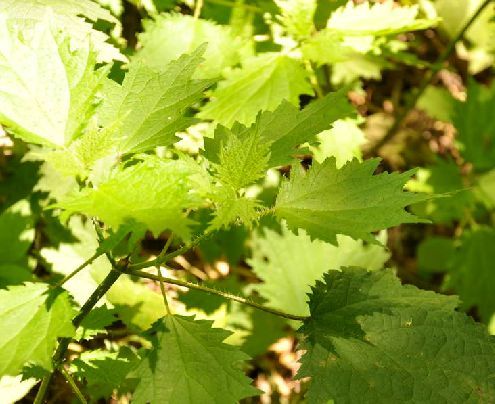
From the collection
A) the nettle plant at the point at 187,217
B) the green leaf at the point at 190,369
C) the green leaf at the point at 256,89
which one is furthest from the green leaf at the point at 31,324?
the green leaf at the point at 256,89

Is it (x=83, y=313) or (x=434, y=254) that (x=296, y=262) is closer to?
(x=434, y=254)

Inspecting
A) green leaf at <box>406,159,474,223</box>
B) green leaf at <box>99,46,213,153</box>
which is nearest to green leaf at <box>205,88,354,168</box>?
green leaf at <box>99,46,213,153</box>

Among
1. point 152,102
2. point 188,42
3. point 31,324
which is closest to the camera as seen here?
point 31,324

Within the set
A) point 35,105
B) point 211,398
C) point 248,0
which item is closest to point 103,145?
point 35,105

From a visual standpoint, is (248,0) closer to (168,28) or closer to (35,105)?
(168,28)

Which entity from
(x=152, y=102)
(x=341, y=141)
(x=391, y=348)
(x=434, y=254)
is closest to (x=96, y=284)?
(x=152, y=102)

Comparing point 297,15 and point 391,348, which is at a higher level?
point 297,15

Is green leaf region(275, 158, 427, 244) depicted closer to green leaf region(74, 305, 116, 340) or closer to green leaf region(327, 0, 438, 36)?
green leaf region(74, 305, 116, 340)

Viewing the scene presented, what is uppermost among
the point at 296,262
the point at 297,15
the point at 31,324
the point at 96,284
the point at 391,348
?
the point at 297,15
